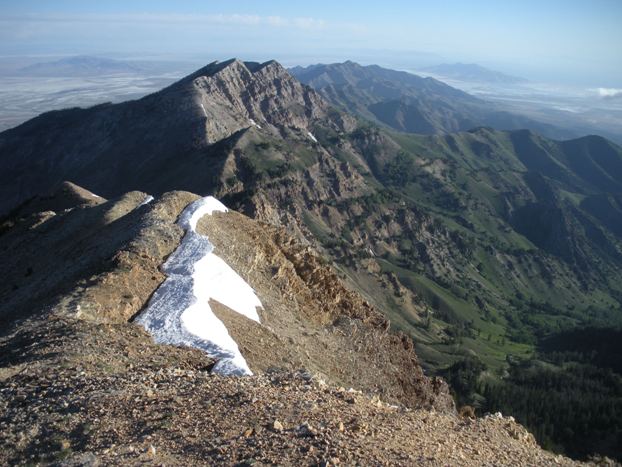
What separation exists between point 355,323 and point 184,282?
1481 centimetres

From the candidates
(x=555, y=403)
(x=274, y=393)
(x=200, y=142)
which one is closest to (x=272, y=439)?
(x=274, y=393)

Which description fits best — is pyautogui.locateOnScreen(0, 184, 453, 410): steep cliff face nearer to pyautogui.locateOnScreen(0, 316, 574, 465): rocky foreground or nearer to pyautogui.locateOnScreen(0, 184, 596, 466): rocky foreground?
pyautogui.locateOnScreen(0, 184, 596, 466): rocky foreground

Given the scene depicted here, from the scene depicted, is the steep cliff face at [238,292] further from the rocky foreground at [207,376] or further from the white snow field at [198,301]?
the white snow field at [198,301]

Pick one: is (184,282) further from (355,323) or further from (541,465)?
(541,465)

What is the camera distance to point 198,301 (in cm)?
2808

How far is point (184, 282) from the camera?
29.9 m

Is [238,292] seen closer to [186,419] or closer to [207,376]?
[207,376]

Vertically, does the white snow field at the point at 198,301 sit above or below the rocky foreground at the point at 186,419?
below

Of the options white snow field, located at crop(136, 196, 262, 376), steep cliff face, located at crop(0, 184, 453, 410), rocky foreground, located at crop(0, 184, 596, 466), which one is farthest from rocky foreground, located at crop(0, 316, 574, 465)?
steep cliff face, located at crop(0, 184, 453, 410)

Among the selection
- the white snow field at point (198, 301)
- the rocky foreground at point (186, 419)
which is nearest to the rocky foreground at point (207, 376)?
the rocky foreground at point (186, 419)

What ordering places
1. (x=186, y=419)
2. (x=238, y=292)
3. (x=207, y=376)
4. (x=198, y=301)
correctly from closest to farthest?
1. (x=186, y=419)
2. (x=207, y=376)
3. (x=198, y=301)
4. (x=238, y=292)

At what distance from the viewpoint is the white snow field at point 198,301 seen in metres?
24.7

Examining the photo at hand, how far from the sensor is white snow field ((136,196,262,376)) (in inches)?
971

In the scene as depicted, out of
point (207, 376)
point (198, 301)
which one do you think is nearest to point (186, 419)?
point (207, 376)
